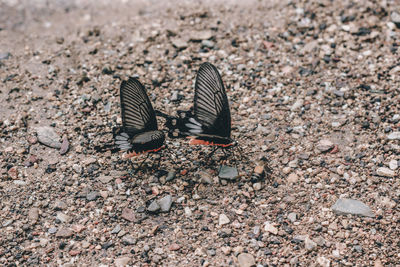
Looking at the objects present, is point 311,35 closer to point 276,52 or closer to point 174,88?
point 276,52

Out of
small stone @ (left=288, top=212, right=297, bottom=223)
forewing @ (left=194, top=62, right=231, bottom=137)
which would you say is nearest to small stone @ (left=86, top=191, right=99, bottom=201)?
forewing @ (left=194, top=62, right=231, bottom=137)

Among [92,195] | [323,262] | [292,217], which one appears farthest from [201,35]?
[323,262]

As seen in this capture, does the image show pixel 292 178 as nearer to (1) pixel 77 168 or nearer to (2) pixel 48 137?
(1) pixel 77 168

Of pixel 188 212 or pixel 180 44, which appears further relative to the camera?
pixel 180 44

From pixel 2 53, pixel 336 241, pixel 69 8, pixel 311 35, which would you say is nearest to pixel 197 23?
pixel 311 35

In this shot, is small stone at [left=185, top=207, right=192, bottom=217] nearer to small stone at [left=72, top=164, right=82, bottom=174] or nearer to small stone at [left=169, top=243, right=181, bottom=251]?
small stone at [left=169, top=243, right=181, bottom=251]
